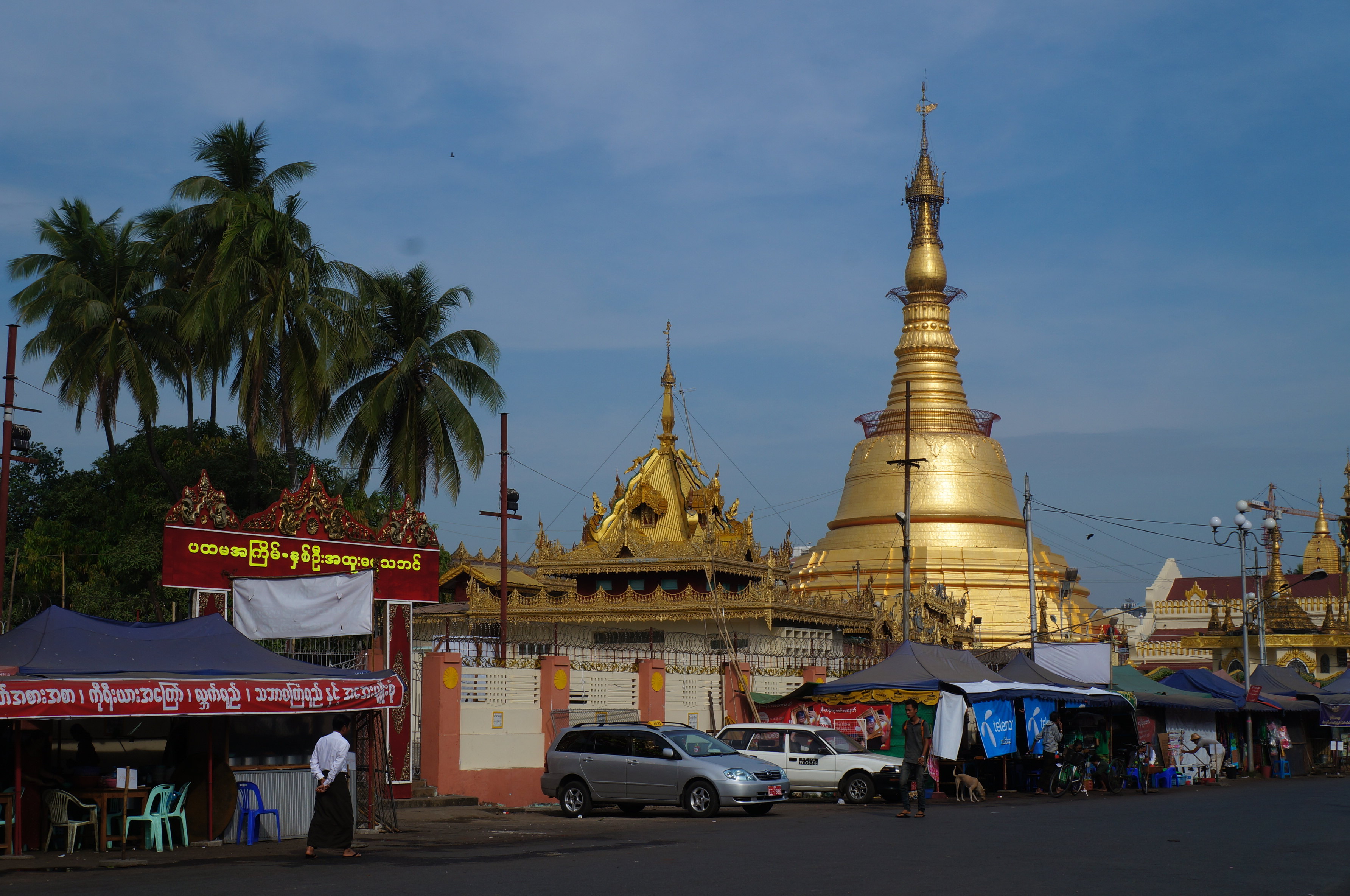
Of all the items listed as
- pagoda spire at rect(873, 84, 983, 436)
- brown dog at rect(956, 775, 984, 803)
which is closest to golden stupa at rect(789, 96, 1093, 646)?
pagoda spire at rect(873, 84, 983, 436)

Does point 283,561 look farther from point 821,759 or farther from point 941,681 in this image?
point 941,681

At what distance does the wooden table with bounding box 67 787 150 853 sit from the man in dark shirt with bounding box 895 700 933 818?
10384 millimetres

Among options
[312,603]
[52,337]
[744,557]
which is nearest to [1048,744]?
[744,557]

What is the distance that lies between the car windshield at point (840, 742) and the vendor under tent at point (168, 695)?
9199 millimetres

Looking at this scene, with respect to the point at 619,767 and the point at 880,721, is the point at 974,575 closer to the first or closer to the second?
the point at 880,721

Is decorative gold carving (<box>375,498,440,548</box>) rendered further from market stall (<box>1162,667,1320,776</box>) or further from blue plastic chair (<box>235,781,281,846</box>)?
market stall (<box>1162,667,1320,776</box>)

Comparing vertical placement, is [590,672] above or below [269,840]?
above

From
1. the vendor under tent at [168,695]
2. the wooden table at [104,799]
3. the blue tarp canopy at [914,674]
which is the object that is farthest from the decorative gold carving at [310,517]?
the blue tarp canopy at [914,674]

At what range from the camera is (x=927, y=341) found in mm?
60969

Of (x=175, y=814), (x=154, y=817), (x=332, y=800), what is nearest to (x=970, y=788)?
(x=332, y=800)

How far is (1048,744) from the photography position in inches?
1074

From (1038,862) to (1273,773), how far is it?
25.6 metres

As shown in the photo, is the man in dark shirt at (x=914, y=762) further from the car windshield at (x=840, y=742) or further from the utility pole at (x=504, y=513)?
the utility pole at (x=504, y=513)

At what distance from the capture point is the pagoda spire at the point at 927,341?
196 ft
